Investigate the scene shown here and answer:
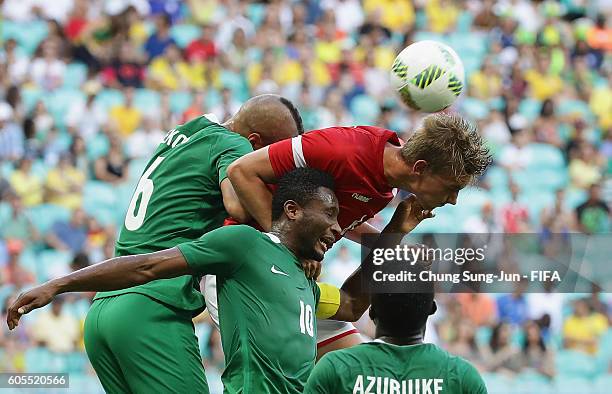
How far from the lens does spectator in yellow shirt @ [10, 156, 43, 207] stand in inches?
543

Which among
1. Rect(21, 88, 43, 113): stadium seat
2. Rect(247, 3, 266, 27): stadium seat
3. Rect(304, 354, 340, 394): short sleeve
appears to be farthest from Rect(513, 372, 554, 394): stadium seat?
Rect(247, 3, 266, 27): stadium seat

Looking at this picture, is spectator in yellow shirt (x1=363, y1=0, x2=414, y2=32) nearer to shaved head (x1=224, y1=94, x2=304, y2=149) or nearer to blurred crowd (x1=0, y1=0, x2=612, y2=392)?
blurred crowd (x1=0, y1=0, x2=612, y2=392)

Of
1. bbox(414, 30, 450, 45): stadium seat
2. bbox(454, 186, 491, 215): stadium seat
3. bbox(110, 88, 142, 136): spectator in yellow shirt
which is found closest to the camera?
bbox(454, 186, 491, 215): stadium seat

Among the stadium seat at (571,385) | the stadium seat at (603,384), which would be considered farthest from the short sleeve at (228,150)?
the stadium seat at (603,384)

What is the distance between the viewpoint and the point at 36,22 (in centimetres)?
1694

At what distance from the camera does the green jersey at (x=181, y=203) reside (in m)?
5.54

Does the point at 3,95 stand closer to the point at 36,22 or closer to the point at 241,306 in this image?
the point at 36,22

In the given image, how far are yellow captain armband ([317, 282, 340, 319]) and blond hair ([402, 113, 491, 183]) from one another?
102cm

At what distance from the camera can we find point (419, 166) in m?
5.46

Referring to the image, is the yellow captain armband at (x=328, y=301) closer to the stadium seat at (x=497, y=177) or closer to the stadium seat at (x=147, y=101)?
the stadium seat at (x=497, y=177)

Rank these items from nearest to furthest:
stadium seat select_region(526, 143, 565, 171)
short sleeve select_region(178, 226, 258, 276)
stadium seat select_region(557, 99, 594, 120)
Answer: short sleeve select_region(178, 226, 258, 276) → stadium seat select_region(526, 143, 565, 171) → stadium seat select_region(557, 99, 594, 120)

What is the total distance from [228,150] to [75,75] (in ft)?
36.4

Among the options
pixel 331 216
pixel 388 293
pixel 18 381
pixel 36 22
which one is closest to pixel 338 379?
pixel 388 293

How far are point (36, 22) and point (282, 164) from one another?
1242 centimetres
